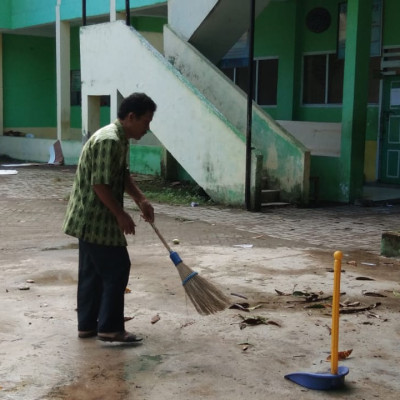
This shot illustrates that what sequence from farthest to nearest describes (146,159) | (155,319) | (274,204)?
(146,159), (274,204), (155,319)

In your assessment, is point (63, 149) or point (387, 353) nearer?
point (387, 353)

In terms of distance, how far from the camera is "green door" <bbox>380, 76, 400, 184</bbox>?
13.9 m

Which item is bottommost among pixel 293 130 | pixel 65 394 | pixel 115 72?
pixel 65 394

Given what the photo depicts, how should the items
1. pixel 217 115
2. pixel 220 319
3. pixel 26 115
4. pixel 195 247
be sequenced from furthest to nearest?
pixel 26 115 < pixel 217 115 < pixel 195 247 < pixel 220 319

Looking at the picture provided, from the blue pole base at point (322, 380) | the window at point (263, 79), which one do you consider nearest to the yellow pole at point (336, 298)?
the blue pole base at point (322, 380)

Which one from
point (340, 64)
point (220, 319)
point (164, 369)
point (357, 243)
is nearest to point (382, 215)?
point (357, 243)

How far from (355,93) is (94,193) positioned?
8.33 meters

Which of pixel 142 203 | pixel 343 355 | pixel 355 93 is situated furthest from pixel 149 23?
pixel 343 355

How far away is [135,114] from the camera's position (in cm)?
446

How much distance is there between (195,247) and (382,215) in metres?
4.13

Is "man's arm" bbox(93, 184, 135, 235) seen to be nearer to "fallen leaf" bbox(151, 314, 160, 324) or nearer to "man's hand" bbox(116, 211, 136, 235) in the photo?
"man's hand" bbox(116, 211, 136, 235)

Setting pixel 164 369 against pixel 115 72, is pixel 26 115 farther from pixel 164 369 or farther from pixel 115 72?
pixel 164 369

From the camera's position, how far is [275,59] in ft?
53.0

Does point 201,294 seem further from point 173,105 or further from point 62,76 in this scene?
point 62,76
